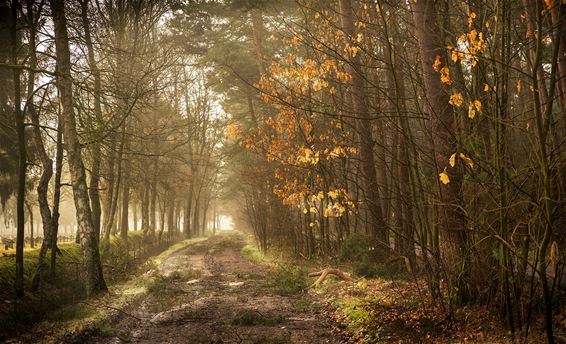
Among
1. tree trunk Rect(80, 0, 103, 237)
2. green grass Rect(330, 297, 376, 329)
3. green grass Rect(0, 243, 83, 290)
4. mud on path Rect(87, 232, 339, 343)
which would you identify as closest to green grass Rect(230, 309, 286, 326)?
mud on path Rect(87, 232, 339, 343)

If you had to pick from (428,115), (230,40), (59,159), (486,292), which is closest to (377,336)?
(486,292)

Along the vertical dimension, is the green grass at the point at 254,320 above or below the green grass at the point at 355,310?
below

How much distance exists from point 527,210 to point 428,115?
2.61 metres

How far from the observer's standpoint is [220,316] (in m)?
9.51

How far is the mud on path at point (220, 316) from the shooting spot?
7.80 meters

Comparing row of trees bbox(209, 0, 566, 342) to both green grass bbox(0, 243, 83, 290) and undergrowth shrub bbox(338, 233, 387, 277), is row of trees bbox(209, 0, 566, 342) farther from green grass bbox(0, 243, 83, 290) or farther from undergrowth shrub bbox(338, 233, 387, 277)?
green grass bbox(0, 243, 83, 290)

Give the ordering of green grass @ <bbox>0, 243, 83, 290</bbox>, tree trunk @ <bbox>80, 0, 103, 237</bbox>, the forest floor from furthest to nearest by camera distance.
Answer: tree trunk @ <bbox>80, 0, 103, 237</bbox>
green grass @ <bbox>0, 243, 83, 290</bbox>
the forest floor

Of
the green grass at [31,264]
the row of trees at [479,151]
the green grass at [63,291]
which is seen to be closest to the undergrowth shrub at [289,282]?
the green grass at [63,291]

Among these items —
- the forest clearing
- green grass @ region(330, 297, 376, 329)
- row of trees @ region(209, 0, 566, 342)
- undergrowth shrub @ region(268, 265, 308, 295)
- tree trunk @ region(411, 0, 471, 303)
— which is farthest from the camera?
undergrowth shrub @ region(268, 265, 308, 295)

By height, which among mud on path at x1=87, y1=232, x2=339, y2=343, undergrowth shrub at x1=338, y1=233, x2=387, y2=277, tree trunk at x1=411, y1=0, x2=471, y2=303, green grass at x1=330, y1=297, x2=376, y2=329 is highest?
tree trunk at x1=411, y1=0, x2=471, y2=303

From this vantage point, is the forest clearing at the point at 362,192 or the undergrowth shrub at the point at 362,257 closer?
the forest clearing at the point at 362,192

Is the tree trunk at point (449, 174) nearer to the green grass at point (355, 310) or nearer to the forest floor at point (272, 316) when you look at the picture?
the forest floor at point (272, 316)

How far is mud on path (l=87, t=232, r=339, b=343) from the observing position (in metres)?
7.80

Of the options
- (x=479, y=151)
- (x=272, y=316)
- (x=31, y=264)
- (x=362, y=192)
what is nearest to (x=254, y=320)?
(x=272, y=316)
